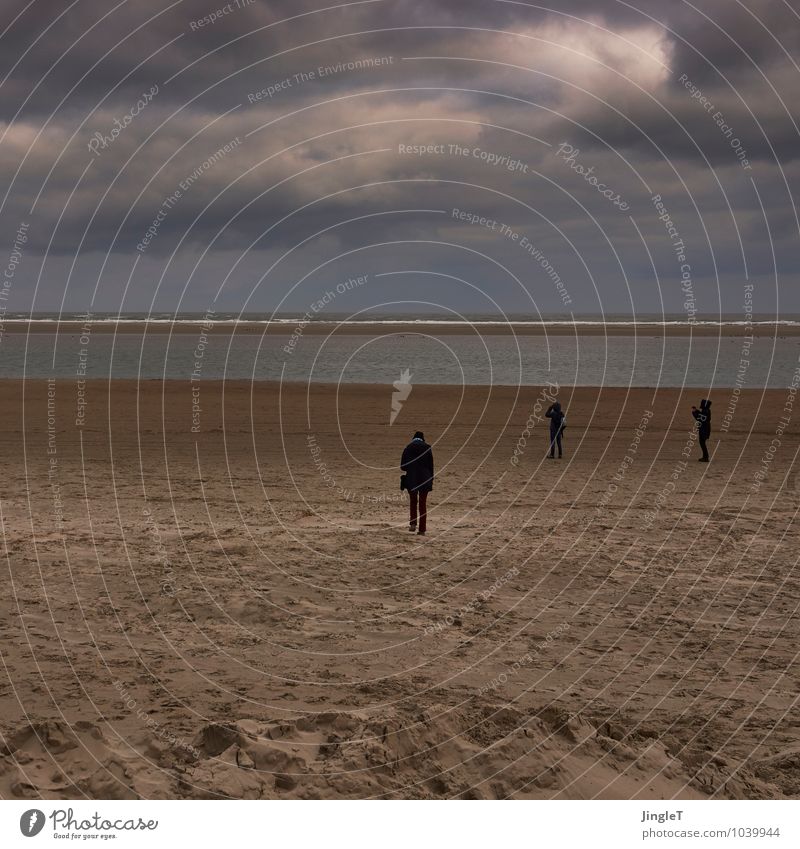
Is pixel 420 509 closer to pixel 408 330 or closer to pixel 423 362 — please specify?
pixel 423 362

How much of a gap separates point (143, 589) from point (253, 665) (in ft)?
10.8

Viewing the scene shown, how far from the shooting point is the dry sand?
7992 mm

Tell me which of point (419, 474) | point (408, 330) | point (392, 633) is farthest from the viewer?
point (408, 330)

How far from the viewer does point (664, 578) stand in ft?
46.6

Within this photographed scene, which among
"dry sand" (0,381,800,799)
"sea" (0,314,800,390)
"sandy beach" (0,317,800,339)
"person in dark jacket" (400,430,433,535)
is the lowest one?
"dry sand" (0,381,800,799)

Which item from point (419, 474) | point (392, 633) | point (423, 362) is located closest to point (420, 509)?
point (419, 474)

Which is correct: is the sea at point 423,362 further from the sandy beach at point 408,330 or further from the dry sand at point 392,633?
the dry sand at point 392,633

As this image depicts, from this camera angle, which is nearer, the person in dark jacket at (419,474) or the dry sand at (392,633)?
the dry sand at (392,633)

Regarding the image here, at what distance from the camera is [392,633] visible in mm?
11703

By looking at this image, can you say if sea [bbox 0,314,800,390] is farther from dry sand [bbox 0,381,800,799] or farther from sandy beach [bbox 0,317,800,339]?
dry sand [bbox 0,381,800,799]

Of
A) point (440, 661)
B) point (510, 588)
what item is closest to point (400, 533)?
point (510, 588)

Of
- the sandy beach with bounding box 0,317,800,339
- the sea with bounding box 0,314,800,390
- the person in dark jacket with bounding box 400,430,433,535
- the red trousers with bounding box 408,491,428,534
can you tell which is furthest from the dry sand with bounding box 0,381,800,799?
the sandy beach with bounding box 0,317,800,339

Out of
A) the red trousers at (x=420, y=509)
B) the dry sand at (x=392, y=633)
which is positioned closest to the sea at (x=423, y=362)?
the dry sand at (x=392, y=633)

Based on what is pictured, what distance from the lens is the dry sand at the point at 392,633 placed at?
7.99 metres
